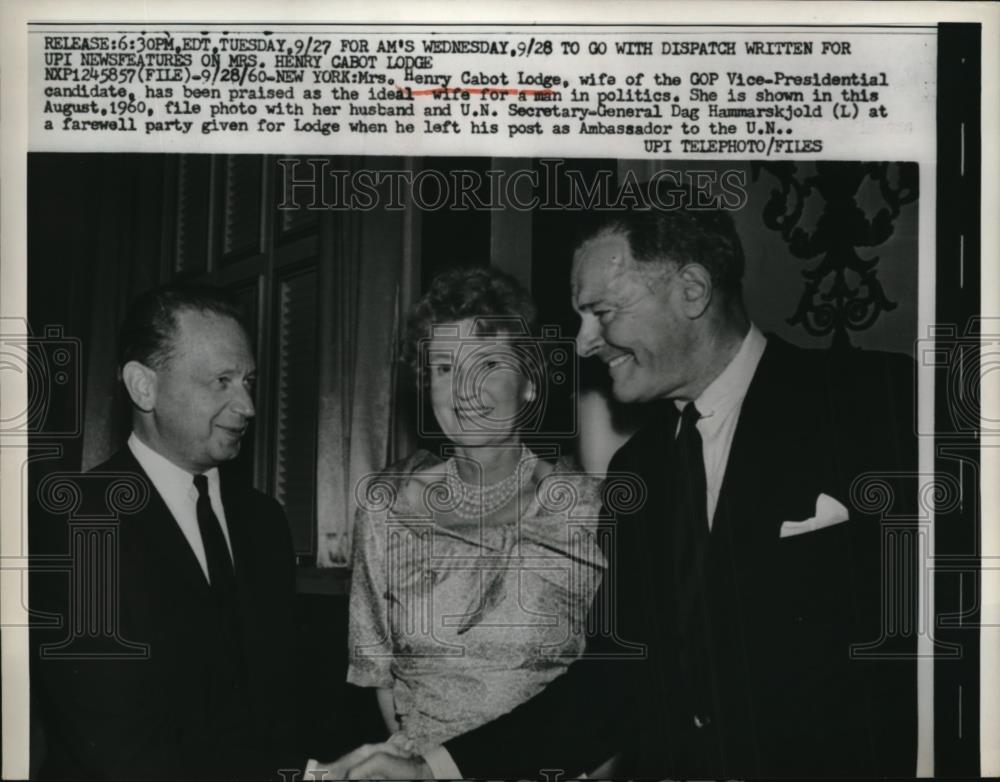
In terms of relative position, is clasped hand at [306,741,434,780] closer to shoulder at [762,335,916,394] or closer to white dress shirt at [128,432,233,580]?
white dress shirt at [128,432,233,580]

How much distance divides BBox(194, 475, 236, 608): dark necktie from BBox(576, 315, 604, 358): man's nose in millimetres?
952

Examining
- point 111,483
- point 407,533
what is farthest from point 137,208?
point 407,533

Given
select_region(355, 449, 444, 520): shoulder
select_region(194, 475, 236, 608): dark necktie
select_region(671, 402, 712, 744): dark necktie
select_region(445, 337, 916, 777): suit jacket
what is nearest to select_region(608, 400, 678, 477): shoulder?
select_region(445, 337, 916, 777): suit jacket

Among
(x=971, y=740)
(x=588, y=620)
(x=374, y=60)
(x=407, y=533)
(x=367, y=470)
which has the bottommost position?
(x=971, y=740)

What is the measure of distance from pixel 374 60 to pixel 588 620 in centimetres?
145

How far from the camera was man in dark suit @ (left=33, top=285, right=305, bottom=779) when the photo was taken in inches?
91.7

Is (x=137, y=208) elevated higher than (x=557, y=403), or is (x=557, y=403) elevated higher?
(x=137, y=208)

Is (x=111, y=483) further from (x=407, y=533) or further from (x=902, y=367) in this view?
(x=902, y=367)

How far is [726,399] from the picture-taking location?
2.36m

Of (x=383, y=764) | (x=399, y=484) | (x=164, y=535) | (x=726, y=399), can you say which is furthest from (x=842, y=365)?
(x=164, y=535)

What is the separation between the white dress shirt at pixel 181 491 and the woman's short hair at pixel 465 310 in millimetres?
567

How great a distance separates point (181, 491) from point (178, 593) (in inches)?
9.5

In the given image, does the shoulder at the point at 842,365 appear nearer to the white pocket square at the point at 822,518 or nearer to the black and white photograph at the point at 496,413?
the black and white photograph at the point at 496,413

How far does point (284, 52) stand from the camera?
2.42 m
